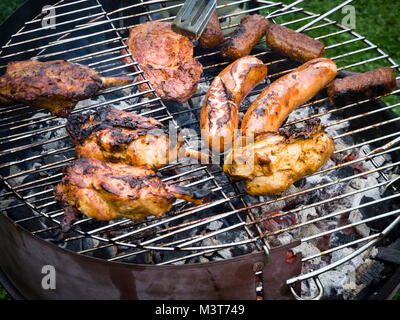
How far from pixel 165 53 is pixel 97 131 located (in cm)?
103

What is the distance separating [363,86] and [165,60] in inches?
64.2

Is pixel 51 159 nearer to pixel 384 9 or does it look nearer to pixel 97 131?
pixel 97 131

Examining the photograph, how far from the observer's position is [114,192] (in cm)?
233

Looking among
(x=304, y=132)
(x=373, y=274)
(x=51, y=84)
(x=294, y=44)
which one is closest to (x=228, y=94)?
(x=304, y=132)

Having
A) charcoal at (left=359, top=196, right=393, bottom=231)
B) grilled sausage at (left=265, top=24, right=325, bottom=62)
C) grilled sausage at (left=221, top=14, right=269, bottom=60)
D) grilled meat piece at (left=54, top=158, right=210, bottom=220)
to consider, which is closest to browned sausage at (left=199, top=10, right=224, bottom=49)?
grilled sausage at (left=221, top=14, right=269, bottom=60)

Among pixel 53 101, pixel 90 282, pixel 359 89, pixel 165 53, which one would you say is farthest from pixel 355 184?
pixel 53 101

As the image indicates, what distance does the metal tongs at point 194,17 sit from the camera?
3.22 m

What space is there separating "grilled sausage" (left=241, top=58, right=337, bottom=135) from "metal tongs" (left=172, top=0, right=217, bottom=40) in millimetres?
802

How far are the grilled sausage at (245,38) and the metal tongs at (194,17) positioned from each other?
31cm

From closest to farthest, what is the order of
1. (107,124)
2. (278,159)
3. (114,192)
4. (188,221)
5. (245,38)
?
(114,192)
(278,159)
(107,124)
(188,221)
(245,38)

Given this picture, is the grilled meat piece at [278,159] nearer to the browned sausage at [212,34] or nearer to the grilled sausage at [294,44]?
the grilled sausage at [294,44]

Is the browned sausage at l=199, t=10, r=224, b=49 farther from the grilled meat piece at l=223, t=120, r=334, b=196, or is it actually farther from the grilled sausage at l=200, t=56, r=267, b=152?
the grilled meat piece at l=223, t=120, r=334, b=196

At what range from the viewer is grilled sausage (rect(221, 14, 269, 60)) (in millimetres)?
3410

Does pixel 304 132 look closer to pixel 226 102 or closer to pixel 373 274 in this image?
pixel 226 102
